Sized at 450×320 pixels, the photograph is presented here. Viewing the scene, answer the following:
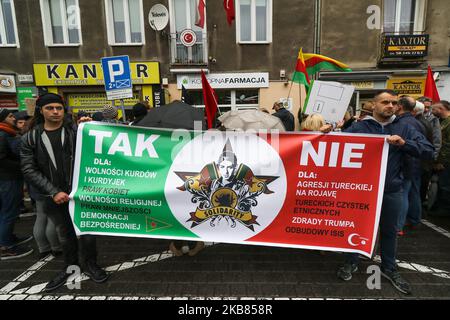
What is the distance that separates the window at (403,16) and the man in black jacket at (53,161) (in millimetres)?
13873

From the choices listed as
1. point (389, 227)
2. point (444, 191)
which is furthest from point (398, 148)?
point (444, 191)

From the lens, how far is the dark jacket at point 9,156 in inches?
145

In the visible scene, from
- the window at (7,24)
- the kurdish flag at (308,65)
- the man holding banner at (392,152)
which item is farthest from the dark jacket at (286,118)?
the window at (7,24)

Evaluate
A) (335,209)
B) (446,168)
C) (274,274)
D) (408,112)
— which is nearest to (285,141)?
(335,209)

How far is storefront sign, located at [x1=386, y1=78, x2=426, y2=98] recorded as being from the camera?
12.4m

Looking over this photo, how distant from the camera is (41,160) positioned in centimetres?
304

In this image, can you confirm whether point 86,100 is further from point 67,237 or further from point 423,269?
point 423,269

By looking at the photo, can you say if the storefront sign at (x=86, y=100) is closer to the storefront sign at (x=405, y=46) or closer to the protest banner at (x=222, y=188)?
the protest banner at (x=222, y=188)

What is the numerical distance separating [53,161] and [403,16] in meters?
14.9

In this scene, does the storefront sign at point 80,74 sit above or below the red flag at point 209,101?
above

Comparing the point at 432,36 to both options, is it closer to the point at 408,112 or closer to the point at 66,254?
the point at 408,112
